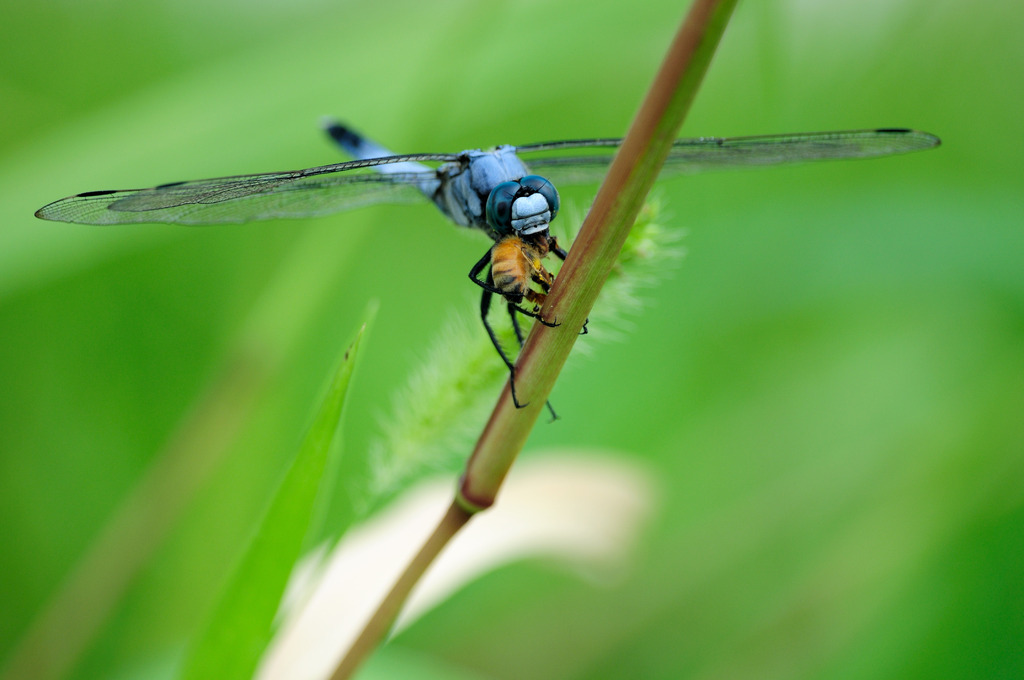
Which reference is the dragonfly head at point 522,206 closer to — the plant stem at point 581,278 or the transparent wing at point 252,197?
the transparent wing at point 252,197

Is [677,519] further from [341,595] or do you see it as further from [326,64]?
[326,64]

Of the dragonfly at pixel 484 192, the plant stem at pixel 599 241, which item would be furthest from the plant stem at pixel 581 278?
the dragonfly at pixel 484 192

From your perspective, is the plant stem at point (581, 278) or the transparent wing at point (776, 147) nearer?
the plant stem at point (581, 278)

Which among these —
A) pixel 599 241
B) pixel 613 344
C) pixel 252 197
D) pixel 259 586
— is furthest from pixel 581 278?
pixel 613 344

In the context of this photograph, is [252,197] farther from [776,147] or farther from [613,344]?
[613,344]

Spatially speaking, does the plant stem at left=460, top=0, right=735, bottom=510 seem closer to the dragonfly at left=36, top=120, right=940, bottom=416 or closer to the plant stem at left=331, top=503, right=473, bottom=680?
the plant stem at left=331, top=503, right=473, bottom=680

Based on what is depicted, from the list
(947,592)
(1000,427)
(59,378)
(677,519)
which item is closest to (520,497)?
(677,519)

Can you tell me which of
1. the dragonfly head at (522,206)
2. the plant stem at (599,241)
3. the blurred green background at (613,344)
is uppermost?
the plant stem at (599,241)
